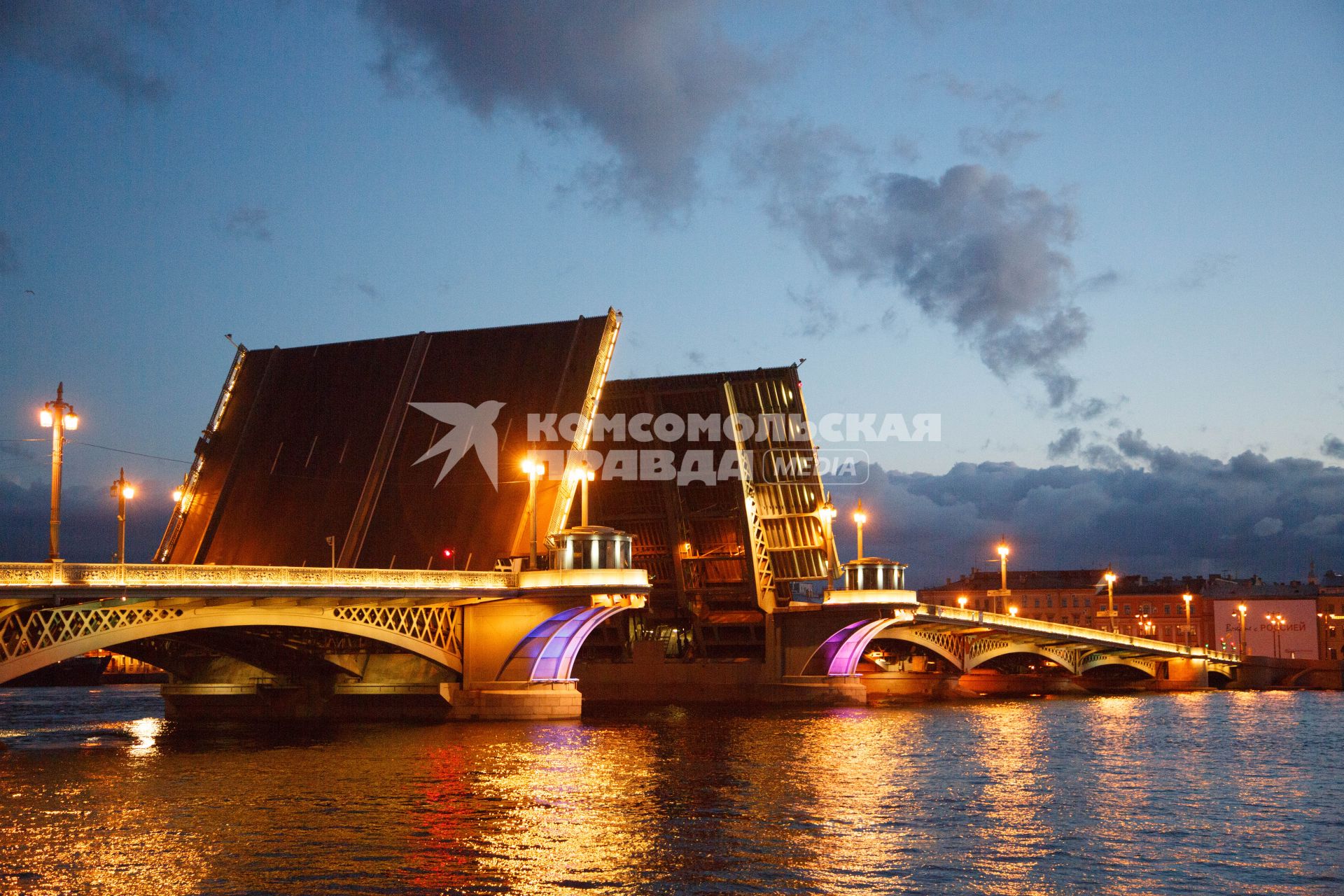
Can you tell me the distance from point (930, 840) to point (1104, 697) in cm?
6409

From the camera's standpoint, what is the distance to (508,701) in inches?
1898

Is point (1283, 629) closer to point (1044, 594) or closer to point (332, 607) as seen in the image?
point (1044, 594)

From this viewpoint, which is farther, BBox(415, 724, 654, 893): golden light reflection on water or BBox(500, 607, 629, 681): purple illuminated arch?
BBox(500, 607, 629, 681): purple illuminated arch

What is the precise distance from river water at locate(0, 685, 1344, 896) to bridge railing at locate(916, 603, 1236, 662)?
78.4 ft

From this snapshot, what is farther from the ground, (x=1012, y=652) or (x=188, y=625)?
(x=188, y=625)

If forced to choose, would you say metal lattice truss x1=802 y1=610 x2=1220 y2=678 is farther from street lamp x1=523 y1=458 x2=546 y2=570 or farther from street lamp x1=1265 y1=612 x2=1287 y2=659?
street lamp x1=1265 y1=612 x2=1287 y2=659

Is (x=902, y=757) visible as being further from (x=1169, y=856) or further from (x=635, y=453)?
(x=635, y=453)

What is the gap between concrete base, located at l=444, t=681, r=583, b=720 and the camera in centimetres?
4819

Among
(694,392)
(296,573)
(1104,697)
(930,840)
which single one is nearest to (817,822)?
(930,840)

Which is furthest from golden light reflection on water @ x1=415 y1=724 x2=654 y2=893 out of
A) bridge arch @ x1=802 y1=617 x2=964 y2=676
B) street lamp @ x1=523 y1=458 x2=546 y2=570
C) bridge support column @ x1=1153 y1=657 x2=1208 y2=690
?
bridge support column @ x1=1153 y1=657 x2=1208 y2=690

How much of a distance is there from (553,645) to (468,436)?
28.8ft

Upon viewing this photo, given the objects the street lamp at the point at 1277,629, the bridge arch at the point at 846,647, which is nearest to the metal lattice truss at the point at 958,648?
the bridge arch at the point at 846,647

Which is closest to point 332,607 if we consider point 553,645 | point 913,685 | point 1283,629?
point 553,645

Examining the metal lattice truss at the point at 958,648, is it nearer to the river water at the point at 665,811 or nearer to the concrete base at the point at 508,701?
the river water at the point at 665,811
